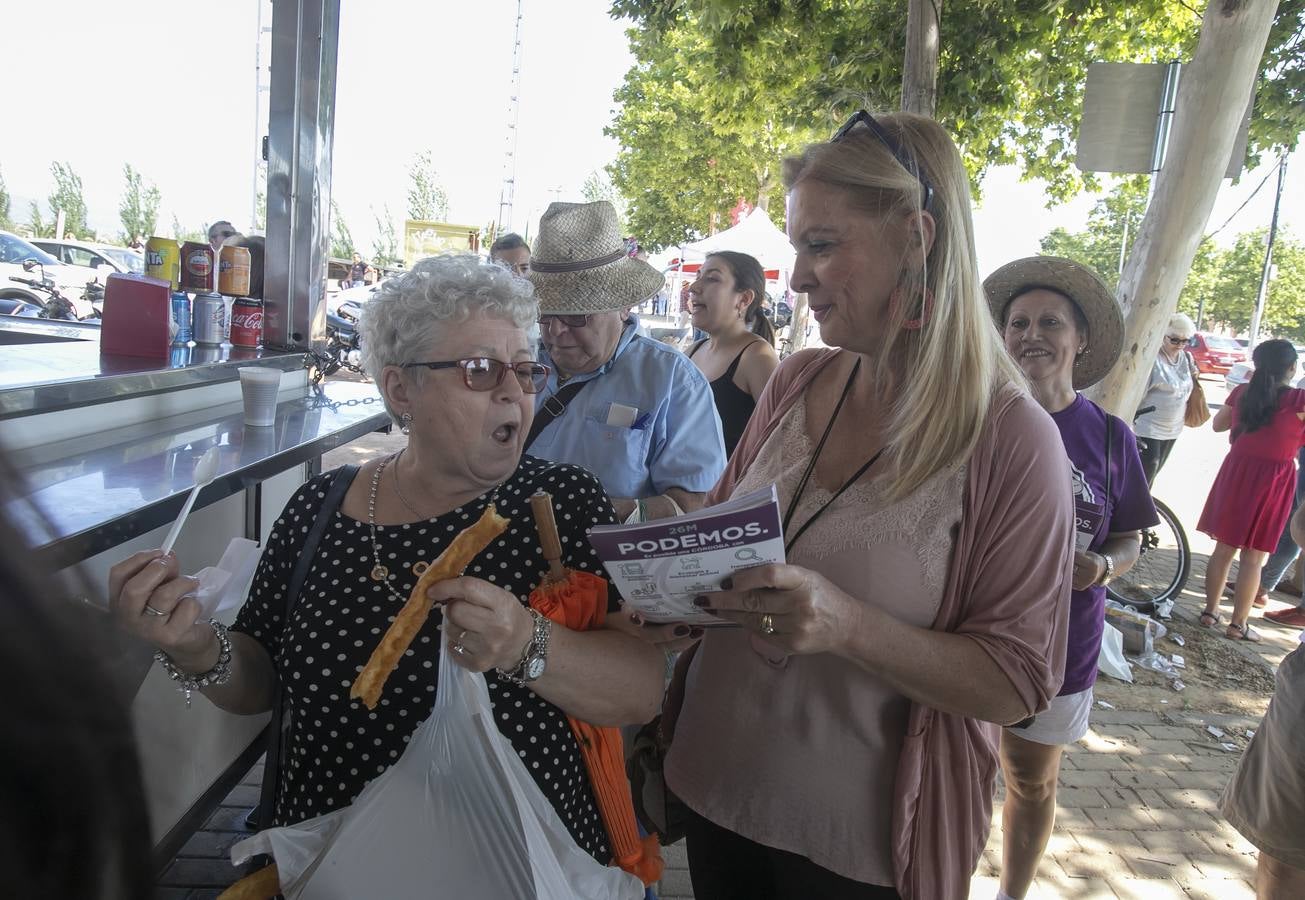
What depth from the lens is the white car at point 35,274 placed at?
1434cm

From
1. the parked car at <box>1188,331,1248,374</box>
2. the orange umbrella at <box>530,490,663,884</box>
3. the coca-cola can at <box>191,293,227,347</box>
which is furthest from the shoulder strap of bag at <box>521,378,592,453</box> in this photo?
the parked car at <box>1188,331,1248,374</box>

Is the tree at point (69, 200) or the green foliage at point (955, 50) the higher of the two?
the green foliage at point (955, 50)

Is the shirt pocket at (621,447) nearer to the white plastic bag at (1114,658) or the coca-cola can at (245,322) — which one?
the coca-cola can at (245,322)

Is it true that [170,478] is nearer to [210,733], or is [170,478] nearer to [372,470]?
[372,470]

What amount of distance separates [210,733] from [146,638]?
1854 mm

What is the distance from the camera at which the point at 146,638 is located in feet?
4.75

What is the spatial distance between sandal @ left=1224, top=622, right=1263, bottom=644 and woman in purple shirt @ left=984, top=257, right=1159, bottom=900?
4.00m

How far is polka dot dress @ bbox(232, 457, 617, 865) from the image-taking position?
5.37ft

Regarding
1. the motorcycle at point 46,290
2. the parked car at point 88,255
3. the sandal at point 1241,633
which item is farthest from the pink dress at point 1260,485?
the parked car at point 88,255

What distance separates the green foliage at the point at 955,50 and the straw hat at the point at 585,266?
521 centimetres

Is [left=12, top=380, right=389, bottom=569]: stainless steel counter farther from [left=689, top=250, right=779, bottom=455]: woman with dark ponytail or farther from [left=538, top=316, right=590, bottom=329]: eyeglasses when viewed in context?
[left=689, top=250, right=779, bottom=455]: woman with dark ponytail

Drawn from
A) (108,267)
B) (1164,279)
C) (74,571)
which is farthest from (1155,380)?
(108,267)

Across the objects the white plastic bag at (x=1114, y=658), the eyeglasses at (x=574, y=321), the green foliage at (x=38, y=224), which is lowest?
the white plastic bag at (x=1114, y=658)

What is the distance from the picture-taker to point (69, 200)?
24.7 meters
